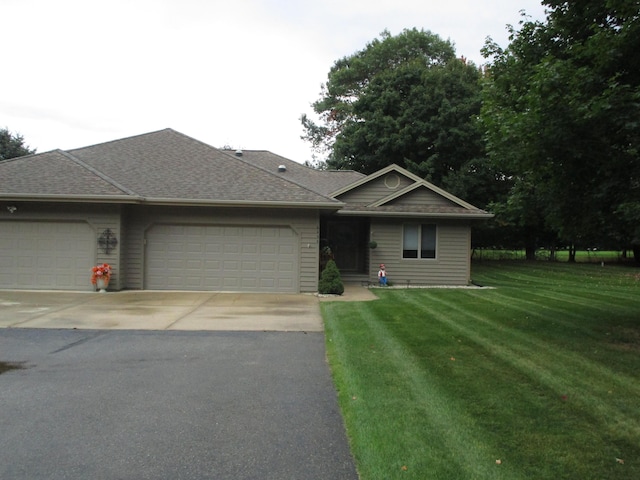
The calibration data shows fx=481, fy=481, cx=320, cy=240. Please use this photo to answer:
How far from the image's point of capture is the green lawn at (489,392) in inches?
137

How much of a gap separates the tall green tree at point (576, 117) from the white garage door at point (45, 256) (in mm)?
11195

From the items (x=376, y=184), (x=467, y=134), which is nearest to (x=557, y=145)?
(x=376, y=184)

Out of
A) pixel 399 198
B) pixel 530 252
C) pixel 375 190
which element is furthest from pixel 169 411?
pixel 530 252

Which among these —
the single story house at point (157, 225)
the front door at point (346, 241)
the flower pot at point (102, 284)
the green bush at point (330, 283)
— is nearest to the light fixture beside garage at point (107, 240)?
the single story house at point (157, 225)

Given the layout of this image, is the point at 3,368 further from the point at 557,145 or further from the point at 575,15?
the point at 575,15

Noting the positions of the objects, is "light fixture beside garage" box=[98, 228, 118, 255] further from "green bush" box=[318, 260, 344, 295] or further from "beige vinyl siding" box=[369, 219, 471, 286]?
"beige vinyl siding" box=[369, 219, 471, 286]

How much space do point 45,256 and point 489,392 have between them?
12927 mm

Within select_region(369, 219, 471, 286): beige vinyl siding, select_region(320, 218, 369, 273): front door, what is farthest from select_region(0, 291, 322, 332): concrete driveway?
select_region(320, 218, 369, 273): front door

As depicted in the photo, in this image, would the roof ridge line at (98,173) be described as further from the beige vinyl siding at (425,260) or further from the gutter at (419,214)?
the beige vinyl siding at (425,260)

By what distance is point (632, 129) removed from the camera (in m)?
5.86

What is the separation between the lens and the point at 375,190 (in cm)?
1761

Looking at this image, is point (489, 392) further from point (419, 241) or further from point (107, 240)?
point (419, 241)

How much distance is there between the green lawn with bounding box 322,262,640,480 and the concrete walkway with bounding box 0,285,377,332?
126cm

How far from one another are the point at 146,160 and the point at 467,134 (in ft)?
55.5
